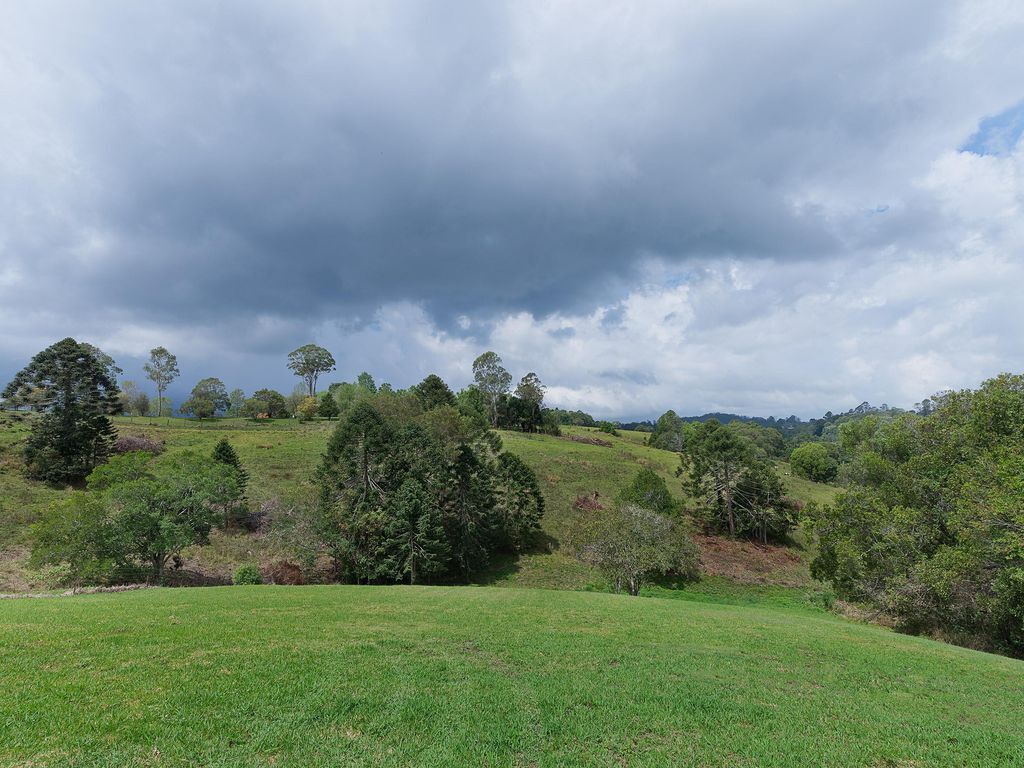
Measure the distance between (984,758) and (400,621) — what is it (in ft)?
44.7

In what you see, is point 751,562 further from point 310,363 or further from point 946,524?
point 310,363

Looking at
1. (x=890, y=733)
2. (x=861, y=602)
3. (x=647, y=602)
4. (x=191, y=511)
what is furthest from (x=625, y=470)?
(x=890, y=733)

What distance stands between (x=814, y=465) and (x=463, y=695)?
103 m

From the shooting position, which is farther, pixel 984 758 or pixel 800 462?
pixel 800 462

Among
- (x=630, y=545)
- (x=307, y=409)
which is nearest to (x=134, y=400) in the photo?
(x=307, y=409)

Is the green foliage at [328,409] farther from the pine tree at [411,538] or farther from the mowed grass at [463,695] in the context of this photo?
the mowed grass at [463,695]

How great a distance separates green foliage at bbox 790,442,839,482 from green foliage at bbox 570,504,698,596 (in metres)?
69.4

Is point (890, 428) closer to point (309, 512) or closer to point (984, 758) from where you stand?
point (984, 758)

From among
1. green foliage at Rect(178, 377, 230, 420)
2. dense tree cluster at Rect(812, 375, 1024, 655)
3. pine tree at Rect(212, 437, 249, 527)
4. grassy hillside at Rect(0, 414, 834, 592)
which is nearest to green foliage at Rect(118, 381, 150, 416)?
green foliage at Rect(178, 377, 230, 420)

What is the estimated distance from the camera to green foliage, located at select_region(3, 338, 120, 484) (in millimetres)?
43406

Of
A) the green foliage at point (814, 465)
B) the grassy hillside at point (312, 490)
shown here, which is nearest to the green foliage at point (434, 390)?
the grassy hillside at point (312, 490)

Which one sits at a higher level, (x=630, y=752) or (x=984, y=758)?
(x=630, y=752)

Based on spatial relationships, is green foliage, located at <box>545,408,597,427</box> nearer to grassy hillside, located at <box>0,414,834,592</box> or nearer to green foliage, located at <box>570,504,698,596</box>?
grassy hillside, located at <box>0,414,834,592</box>

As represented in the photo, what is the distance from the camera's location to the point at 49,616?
12.7 metres
